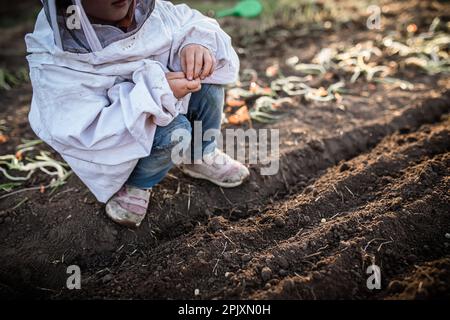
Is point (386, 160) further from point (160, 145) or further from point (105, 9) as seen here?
point (105, 9)

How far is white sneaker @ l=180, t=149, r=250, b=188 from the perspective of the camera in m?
2.19

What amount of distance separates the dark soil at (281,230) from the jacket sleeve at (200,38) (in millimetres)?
645

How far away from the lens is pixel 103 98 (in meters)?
1.72

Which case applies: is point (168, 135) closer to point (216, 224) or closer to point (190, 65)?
point (190, 65)

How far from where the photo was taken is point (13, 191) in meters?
2.29

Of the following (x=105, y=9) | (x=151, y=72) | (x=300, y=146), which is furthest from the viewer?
(x=300, y=146)

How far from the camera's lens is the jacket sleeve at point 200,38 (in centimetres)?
189

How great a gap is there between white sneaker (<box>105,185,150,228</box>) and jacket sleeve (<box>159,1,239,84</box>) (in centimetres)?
65

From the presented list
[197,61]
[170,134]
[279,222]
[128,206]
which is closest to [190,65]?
[197,61]

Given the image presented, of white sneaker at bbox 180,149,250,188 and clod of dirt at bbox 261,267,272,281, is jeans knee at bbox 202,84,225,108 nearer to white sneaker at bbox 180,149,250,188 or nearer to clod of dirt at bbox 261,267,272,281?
white sneaker at bbox 180,149,250,188

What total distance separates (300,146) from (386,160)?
0.50 meters

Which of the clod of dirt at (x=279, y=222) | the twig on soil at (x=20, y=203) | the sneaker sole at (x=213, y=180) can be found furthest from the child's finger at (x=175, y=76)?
the twig on soil at (x=20, y=203)

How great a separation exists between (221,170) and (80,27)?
100 centimetres

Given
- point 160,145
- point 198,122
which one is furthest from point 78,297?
point 198,122
